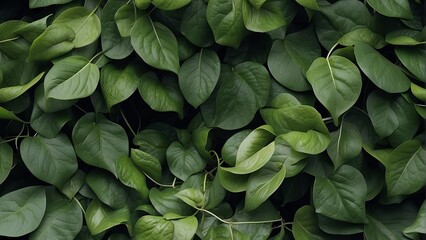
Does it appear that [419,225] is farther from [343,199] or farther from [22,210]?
[22,210]

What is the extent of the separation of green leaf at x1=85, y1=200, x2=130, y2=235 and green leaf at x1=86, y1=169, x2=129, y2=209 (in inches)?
0.7

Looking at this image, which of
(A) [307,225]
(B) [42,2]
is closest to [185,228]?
(A) [307,225]

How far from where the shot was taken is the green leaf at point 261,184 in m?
1.33

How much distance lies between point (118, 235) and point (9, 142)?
343 mm

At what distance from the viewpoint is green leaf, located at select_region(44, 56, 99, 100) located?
1.37 metres

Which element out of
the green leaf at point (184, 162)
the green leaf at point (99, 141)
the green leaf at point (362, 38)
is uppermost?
the green leaf at point (362, 38)

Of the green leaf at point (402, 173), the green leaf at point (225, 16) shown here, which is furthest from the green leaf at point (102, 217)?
the green leaf at point (402, 173)

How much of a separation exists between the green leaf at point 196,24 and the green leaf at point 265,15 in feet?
0.35

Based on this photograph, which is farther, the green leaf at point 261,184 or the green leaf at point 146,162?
the green leaf at point 146,162

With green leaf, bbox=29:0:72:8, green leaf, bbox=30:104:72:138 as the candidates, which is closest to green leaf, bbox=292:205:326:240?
green leaf, bbox=30:104:72:138

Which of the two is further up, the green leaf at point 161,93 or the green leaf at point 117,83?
the green leaf at point 117,83

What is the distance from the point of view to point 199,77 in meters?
1.42

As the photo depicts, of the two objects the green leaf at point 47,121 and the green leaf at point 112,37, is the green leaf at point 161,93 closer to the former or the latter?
the green leaf at point 112,37

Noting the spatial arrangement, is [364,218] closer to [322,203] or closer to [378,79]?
[322,203]
